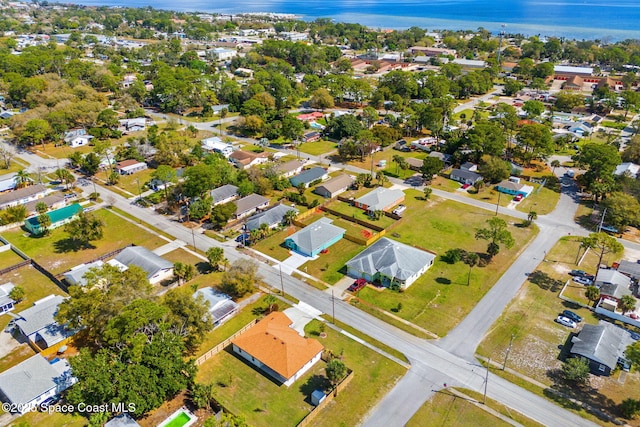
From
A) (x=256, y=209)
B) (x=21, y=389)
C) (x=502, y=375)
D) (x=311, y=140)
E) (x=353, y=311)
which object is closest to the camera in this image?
(x=21, y=389)

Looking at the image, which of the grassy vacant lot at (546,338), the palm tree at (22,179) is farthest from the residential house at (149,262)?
the grassy vacant lot at (546,338)

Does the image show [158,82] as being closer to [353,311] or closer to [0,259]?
[0,259]

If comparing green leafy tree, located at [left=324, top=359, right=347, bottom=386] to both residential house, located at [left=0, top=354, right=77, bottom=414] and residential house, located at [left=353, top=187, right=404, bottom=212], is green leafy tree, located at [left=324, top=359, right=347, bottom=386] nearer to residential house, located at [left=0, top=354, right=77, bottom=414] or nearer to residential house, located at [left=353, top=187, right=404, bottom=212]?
residential house, located at [left=0, top=354, right=77, bottom=414]

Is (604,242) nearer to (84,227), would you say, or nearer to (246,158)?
(246,158)

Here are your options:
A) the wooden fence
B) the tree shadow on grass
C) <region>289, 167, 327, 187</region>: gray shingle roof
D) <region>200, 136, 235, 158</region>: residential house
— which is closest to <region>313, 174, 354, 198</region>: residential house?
<region>289, 167, 327, 187</region>: gray shingle roof

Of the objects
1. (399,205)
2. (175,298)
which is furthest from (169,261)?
(399,205)

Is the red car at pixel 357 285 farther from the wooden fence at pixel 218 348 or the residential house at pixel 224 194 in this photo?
the residential house at pixel 224 194

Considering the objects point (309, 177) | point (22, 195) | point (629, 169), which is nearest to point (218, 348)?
point (309, 177)
